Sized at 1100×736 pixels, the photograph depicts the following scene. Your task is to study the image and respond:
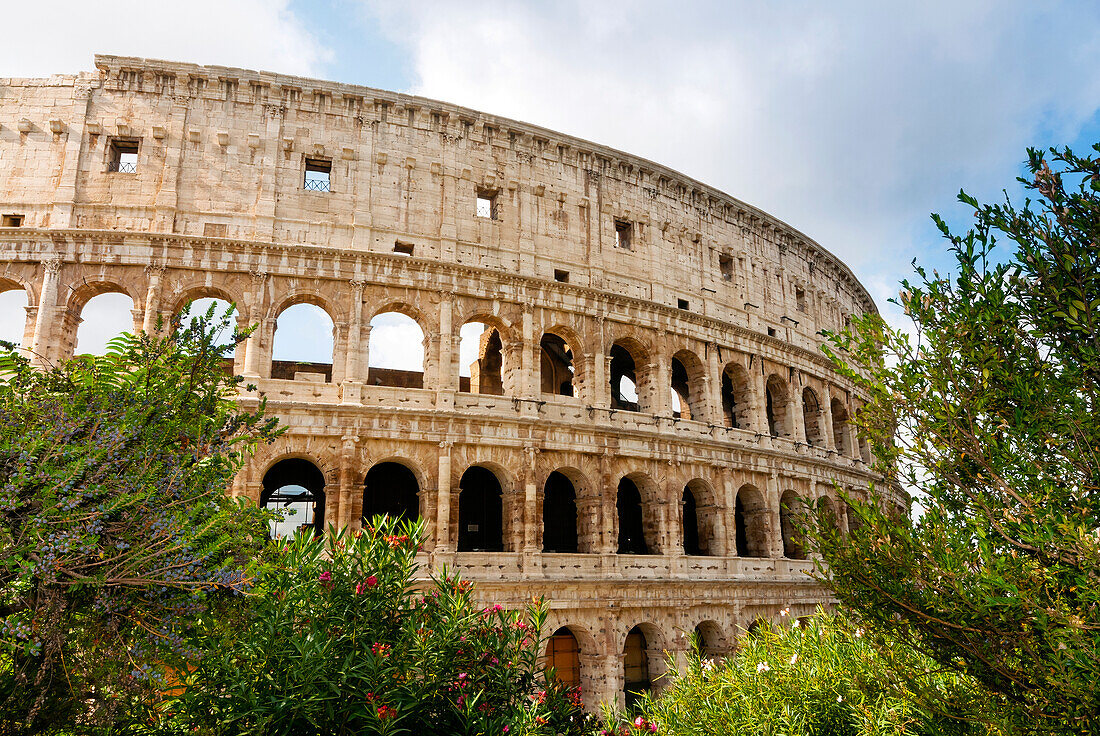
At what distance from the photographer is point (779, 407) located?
80.0 feet

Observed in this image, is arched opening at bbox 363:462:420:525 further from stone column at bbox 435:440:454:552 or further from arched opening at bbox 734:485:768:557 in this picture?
arched opening at bbox 734:485:768:557

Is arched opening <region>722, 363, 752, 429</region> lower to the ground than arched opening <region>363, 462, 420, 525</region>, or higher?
higher

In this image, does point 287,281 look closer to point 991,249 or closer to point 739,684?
point 739,684

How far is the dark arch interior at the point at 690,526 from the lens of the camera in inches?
894

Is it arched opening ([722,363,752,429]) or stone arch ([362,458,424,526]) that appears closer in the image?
stone arch ([362,458,424,526])

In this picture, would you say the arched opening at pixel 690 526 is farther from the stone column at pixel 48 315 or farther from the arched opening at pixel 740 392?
the stone column at pixel 48 315

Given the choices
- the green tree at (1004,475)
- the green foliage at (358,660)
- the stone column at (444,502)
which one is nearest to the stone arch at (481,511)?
the stone column at (444,502)

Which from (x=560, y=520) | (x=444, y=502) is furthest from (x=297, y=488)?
(x=560, y=520)

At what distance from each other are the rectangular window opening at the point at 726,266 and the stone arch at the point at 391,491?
12.2 meters

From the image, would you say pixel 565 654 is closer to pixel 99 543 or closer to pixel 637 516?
pixel 637 516

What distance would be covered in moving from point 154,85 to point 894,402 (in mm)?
19162

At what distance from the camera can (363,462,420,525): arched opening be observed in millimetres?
18641

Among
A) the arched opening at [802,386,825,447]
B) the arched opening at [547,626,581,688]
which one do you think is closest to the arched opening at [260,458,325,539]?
the arched opening at [547,626,581,688]

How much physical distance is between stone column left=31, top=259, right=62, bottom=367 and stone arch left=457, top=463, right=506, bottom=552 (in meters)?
10.0
